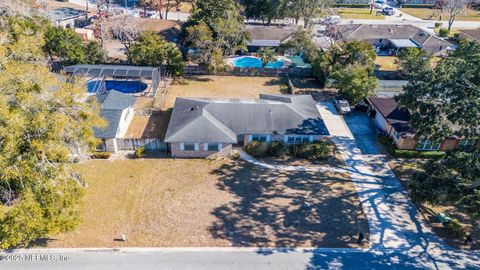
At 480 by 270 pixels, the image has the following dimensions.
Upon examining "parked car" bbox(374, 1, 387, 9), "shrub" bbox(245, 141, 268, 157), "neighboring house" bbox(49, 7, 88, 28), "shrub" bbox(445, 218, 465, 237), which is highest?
"parked car" bbox(374, 1, 387, 9)

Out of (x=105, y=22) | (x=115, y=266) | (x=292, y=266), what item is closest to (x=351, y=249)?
(x=292, y=266)

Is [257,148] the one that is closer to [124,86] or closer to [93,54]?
[124,86]

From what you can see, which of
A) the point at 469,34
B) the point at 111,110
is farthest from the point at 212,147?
the point at 469,34

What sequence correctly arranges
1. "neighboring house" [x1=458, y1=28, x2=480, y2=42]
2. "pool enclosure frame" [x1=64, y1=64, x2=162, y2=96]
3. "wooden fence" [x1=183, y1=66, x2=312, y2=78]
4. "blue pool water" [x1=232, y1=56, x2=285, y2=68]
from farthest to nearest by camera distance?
"neighboring house" [x1=458, y1=28, x2=480, y2=42], "blue pool water" [x1=232, y1=56, x2=285, y2=68], "wooden fence" [x1=183, y1=66, x2=312, y2=78], "pool enclosure frame" [x1=64, y1=64, x2=162, y2=96]

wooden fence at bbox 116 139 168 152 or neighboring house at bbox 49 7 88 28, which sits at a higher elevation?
neighboring house at bbox 49 7 88 28

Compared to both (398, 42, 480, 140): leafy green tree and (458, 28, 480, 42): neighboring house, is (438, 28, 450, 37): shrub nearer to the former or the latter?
(458, 28, 480, 42): neighboring house

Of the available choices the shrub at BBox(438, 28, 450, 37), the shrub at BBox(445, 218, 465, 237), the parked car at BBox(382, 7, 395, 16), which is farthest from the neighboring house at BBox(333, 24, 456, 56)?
the shrub at BBox(445, 218, 465, 237)

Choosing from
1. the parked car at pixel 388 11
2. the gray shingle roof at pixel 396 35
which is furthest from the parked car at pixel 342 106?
the parked car at pixel 388 11

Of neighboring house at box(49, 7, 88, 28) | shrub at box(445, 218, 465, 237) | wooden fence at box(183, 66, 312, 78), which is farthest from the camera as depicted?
neighboring house at box(49, 7, 88, 28)
